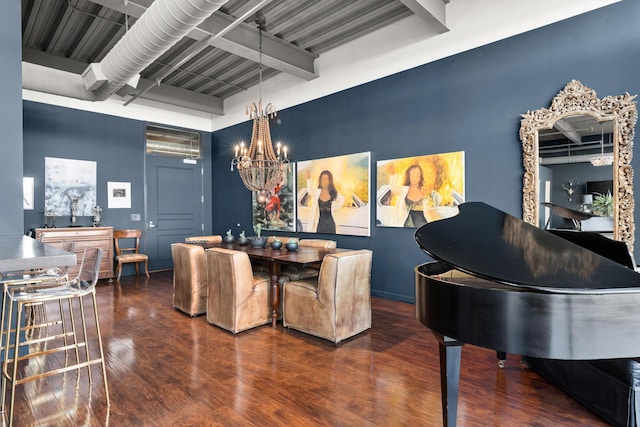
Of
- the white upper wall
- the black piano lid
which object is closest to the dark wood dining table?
the black piano lid

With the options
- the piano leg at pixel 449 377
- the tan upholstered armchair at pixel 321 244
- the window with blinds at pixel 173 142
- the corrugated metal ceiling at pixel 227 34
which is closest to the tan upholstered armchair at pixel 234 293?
the tan upholstered armchair at pixel 321 244

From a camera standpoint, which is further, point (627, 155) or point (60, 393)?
point (627, 155)

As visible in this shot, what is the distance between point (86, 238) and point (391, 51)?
6079mm

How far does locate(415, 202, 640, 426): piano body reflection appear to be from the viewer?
Answer: 4.66 ft

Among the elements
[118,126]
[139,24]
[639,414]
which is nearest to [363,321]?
[639,414]

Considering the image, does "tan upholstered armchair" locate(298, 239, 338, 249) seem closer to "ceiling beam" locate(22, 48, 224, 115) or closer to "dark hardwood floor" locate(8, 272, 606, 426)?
"dark hardwood floor" locate(8, 272, 606, 426)

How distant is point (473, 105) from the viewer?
4191 millimetres

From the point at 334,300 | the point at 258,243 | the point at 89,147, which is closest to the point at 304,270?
the point at 258,243

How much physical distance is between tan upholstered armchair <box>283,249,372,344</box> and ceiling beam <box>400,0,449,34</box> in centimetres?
287

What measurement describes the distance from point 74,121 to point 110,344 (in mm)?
5175

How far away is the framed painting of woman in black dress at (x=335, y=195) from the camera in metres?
5.29

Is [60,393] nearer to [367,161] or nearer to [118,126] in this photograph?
[367,161]

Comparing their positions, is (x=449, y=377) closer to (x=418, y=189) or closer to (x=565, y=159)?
(x=565, y=159)

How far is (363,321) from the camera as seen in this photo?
3.65 meters
